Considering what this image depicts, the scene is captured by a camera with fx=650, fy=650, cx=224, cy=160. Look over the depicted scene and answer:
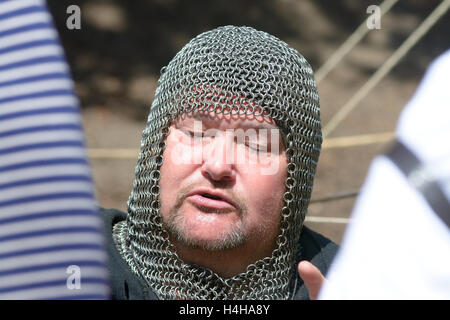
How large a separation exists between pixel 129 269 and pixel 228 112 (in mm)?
→ 654

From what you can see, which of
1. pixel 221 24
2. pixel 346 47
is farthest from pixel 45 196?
pixel 346 47

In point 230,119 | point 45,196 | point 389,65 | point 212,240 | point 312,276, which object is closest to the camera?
point 45,196

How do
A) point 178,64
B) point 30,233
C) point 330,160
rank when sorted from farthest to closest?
point 330,160
point 178,64
point 30,233

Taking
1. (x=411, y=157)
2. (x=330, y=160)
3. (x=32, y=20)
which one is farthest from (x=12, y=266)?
(x=330, y=160)

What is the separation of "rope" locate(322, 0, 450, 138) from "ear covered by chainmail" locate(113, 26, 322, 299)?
2.40 metres

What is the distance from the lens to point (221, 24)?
5891mm

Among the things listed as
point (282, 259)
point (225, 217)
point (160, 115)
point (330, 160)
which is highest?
point (160, 115)

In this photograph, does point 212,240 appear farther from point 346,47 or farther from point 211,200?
point 346,47

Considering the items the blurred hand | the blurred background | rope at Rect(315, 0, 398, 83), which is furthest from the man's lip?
rope at Rect(315, 0, 398, 83)

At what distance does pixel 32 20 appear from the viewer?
0.86 metres

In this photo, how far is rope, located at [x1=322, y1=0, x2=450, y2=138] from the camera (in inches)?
195

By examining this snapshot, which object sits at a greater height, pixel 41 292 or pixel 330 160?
pixel 41 292

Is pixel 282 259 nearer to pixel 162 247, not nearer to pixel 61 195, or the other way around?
pixel 162 247

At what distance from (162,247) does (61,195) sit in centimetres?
147
